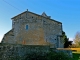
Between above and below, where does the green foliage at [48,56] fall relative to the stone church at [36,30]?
below

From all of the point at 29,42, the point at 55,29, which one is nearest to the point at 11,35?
the point at 29,42

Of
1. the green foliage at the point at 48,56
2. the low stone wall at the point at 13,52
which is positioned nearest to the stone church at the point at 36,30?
the green foliage at the point at 48,56

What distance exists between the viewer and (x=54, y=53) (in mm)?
11562

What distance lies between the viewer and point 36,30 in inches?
1001

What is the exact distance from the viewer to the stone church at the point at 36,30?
25.0 m

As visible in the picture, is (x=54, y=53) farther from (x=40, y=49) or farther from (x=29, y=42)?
(x=29, y=42)

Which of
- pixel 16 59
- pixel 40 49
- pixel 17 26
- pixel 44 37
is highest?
pixel 17 26

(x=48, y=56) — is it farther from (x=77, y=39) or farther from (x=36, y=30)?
(x=77, y=39)

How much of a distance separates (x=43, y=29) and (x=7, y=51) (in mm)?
15257

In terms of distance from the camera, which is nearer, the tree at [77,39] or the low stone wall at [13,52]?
the low stone wall at [13,52]

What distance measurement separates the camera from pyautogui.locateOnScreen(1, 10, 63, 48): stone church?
24984 millimetres

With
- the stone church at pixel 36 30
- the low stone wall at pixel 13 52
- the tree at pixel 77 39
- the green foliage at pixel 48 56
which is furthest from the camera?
the tree at pixel 77 39

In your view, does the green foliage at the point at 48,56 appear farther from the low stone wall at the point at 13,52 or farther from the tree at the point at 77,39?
the tree at the point at 77,39

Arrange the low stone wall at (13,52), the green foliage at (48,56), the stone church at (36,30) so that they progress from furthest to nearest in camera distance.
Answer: the stone church at (36,30), the green foliage at (48,56), the low stone wall at (13,52)
